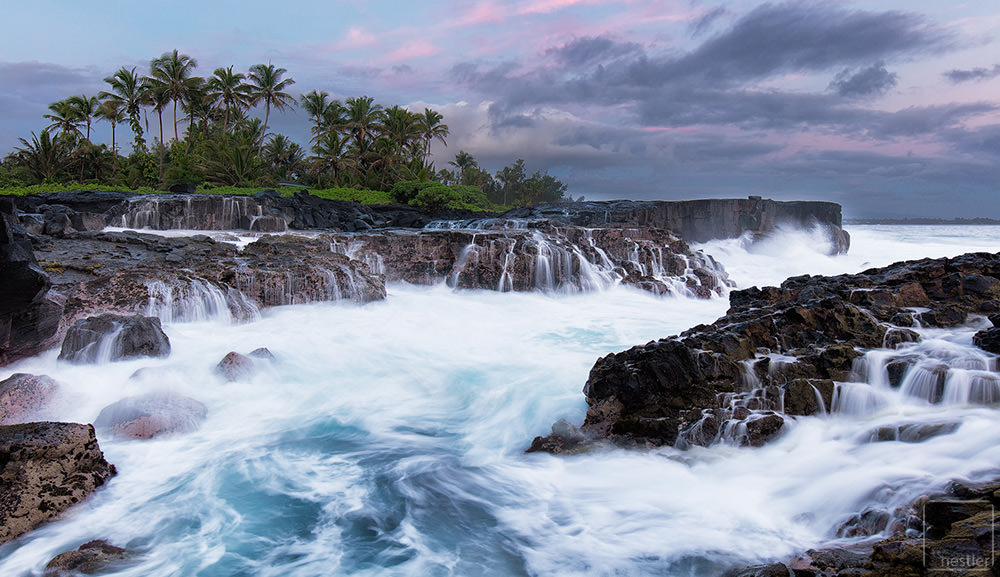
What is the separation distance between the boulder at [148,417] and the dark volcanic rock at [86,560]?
204cm

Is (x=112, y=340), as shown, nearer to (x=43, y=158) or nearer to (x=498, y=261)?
(x=498, y=261)

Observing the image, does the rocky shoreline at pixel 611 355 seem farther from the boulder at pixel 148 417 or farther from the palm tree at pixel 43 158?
the palm tree at pixel 43 158

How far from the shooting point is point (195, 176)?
1300 inches

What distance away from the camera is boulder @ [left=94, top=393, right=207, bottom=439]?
5.85m

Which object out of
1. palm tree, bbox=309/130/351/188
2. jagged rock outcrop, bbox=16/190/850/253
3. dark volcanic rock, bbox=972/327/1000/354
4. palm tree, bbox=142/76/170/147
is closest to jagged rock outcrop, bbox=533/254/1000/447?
dark volcanic rock, bbox=972/327/1000/354

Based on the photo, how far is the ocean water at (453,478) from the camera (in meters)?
4.04

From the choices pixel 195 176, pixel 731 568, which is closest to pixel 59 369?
pixel 731 568

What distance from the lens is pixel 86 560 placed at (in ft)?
12.6

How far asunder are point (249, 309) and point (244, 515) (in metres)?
6.79

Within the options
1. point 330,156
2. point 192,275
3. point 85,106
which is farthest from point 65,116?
point 192,275

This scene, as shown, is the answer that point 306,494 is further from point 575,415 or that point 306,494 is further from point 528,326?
point 528,326

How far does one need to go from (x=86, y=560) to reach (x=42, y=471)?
3.50 feet

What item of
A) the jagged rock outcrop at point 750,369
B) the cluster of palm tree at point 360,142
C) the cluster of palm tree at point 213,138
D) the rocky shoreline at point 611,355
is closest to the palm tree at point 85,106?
the cluster of palm tree at point 213,138

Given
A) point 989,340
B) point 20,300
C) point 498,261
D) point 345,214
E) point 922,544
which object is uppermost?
point 345,214
